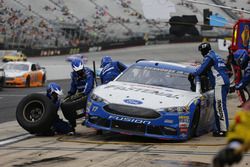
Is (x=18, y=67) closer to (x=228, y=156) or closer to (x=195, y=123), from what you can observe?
(x=195, y=123)

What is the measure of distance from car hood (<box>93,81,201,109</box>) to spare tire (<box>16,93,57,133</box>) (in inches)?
33.9

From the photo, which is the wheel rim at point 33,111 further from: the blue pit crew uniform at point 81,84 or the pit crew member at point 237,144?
the pit crew member at point 237,144

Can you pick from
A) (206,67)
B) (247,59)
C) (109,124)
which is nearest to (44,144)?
(109,124)

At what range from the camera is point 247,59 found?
12859mm

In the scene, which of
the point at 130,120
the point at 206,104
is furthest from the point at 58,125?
the point at 206,104

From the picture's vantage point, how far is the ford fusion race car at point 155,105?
9.47 metres

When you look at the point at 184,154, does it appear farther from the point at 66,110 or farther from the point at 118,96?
the point at 66,110

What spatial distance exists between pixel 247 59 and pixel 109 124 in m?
4.32

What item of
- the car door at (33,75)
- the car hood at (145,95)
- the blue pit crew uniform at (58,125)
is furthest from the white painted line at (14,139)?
the car door at (33,75)

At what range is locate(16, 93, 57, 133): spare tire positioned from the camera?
10.5 metres

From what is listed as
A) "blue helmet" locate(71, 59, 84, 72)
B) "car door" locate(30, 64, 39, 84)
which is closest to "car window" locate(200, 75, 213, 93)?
"blue helmet" locate(71, 59, 84, 72)

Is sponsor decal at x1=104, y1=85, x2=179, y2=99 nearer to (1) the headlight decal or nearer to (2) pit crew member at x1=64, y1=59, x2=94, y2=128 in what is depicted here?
(1) the headlight decal

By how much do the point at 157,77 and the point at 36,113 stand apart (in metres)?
2.14

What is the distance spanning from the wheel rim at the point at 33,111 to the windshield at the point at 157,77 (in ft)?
4.70
